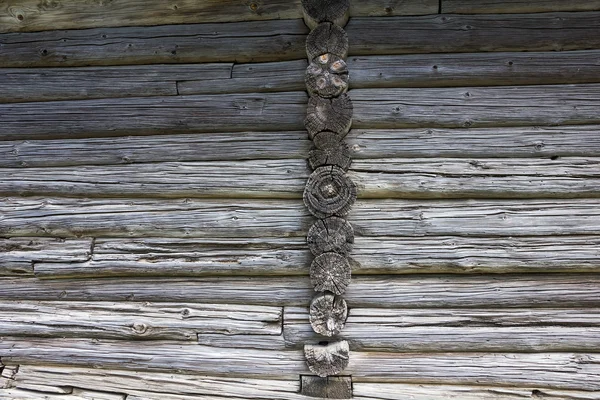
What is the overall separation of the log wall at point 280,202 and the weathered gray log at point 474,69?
0.5 inches

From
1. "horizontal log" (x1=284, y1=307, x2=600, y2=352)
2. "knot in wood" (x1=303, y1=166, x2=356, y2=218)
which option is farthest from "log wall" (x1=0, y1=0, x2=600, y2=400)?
"knot in wood" (x1=303, y1=166, x2=356, y2=218)

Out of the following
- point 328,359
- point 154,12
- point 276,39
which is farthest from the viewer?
point 154,12

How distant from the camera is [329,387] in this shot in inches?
97.9

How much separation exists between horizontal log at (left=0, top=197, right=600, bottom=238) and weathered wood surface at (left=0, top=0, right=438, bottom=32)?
43.4 inches

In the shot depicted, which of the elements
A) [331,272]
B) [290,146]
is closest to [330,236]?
[331,272]

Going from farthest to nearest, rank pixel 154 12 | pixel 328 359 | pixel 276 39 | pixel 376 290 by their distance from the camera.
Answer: pixel 154 12, pixel 276 39, pixel 376 290, pixel 328 359

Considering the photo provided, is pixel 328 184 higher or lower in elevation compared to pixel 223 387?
higher

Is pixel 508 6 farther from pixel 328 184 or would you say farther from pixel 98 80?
pixel 98 80

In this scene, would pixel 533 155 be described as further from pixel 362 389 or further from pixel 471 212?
pixel 362 389

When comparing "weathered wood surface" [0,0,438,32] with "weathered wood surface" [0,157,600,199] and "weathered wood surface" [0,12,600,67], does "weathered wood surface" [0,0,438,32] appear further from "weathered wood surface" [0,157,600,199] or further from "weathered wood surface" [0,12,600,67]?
"weathered wood surface" [0,157,600,199]

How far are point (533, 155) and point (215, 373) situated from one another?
2155 mm

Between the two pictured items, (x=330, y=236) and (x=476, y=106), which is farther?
(x=476, y=106)

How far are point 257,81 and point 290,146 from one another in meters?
0.44

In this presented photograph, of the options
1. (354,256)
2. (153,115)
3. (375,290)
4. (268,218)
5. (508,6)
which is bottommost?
(375,290)
